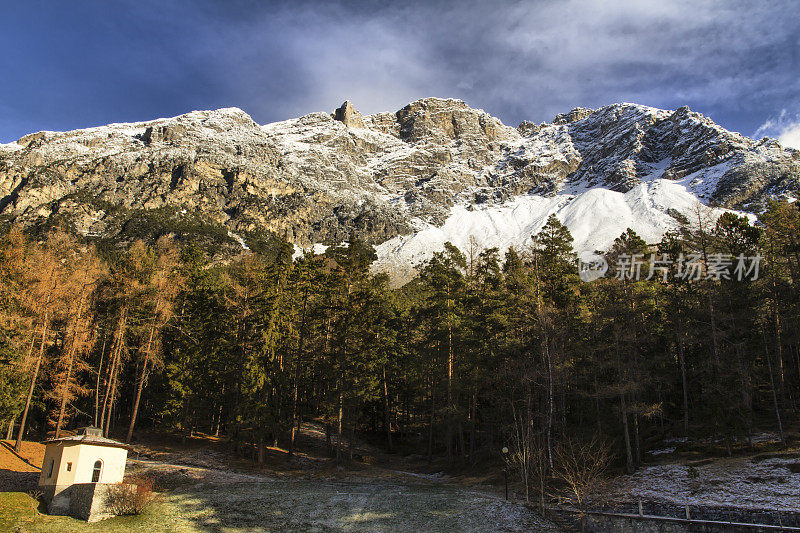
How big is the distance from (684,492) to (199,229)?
144 metres

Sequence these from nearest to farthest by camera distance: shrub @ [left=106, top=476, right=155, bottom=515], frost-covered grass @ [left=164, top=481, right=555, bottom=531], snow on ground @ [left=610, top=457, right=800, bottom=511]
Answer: snow on ground @ [left=610, top=457, right=800, bottom=511] < frost-covered grass @ [left=164, top=481, right=555, bottom=531] < shrub @ [left=106, top=476, right=155, bottom=515]

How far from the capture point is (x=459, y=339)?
102ft

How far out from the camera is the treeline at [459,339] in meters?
24.0

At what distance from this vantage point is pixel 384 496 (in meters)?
22.1

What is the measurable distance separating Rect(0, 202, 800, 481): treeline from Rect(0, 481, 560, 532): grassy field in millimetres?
3161

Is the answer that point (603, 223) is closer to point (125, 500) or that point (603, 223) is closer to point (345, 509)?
point (345, 509)

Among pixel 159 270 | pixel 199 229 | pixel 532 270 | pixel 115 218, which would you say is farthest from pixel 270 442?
pixel 115 218

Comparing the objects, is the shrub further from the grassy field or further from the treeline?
the treeline

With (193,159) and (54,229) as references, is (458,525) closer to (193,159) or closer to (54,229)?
(54,229)

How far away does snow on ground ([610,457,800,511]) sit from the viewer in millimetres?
16484

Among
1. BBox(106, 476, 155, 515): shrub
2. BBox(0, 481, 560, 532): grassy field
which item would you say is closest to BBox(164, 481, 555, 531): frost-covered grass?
BBox(0, 481, 560, 532): grassy field

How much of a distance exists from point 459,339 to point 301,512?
15431 mm

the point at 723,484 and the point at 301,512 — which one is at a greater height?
the point at 723,484

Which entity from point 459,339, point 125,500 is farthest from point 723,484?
point 125,500
